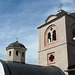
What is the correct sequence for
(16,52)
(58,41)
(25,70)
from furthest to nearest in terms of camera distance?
(16,52), (58,41), (25,70)

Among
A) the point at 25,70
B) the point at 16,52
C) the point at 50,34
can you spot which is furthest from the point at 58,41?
the point at 16,52

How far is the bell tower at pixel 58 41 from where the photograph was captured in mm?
14859

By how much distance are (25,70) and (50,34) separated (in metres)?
6.30

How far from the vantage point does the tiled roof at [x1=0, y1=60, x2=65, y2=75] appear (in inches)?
457

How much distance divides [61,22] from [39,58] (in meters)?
4.65

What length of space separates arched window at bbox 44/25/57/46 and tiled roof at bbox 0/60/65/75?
3.64 meters

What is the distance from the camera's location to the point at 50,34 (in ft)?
57.6

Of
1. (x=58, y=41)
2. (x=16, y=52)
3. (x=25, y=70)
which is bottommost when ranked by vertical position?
(x=25, y=70)

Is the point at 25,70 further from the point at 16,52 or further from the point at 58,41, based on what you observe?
the point at 16,52

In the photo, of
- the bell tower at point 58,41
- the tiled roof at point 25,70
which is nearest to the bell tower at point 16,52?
the bell tower at point 58,41

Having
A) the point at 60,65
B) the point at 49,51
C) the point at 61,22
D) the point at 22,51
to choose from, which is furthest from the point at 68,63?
the point at 22,51

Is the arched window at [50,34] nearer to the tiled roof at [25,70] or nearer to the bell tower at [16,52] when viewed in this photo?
the tiled roof at [25,70]

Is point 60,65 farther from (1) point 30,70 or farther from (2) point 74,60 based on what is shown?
(1) point 30,70

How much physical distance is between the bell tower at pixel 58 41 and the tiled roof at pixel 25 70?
2.92 feet
